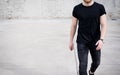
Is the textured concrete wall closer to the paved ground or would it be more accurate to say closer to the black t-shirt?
the paved ground

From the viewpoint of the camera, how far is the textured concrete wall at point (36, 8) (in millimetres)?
19016

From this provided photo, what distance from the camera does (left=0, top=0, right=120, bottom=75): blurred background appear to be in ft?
25.0

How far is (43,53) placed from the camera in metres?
9.43

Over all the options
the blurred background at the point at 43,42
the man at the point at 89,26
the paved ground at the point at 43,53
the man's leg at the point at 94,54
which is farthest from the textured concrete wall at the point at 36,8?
the man at the point at 89,26

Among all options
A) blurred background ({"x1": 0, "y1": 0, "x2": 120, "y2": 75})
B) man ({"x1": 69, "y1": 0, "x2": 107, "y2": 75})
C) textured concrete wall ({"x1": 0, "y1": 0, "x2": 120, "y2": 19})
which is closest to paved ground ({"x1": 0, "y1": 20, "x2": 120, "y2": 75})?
blurred background ({"x1": 0, "y1": 0, "x2": 120, "y2": 75})

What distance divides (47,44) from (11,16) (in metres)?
8.65

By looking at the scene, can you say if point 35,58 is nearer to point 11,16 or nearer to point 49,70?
point 49,70

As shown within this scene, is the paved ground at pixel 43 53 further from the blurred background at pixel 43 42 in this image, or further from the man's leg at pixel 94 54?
the man's leg at pixel 94 54

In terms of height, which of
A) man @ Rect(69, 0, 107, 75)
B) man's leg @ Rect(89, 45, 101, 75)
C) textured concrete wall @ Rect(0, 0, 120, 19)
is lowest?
textured concrete wall @ Rect(0, 0, 120, 19)

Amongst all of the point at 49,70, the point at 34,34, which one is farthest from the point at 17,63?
the point at 34,34

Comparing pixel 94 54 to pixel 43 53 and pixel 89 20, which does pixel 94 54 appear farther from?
pixel 43 53

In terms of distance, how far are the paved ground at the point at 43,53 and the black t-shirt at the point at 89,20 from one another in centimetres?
195

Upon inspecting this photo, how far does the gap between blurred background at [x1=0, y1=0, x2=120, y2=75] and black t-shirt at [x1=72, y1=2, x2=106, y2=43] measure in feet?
6.32

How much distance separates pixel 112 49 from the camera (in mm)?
9711
